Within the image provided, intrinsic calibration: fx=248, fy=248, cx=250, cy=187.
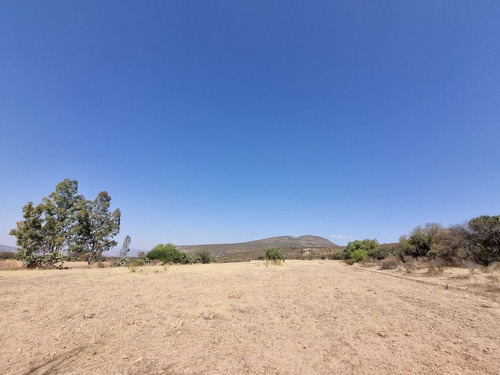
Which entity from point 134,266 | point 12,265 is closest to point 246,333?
point 134,266

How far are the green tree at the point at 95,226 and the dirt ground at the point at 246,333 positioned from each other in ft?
65.7

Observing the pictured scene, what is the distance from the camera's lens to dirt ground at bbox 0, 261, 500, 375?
3607 mm

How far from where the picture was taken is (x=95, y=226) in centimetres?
2805

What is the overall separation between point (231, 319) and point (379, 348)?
318 cm

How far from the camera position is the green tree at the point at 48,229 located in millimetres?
20766

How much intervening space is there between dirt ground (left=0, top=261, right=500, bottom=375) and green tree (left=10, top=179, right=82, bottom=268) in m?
15.6

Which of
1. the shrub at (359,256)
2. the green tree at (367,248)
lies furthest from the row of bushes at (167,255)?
the green tree at (367,248)

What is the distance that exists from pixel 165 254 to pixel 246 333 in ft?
97.5

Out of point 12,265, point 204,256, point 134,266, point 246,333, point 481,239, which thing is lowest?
point 246,333

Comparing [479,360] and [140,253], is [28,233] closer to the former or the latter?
[140,253]

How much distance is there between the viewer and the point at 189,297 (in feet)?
27.2

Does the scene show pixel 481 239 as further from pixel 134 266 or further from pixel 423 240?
pixel 134 266

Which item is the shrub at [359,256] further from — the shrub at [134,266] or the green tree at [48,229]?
the green tree at [48,229]

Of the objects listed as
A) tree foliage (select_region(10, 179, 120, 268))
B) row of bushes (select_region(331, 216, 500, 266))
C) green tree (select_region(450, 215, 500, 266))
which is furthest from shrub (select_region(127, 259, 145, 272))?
green tree (select_region(450, 215, 500, 266))
